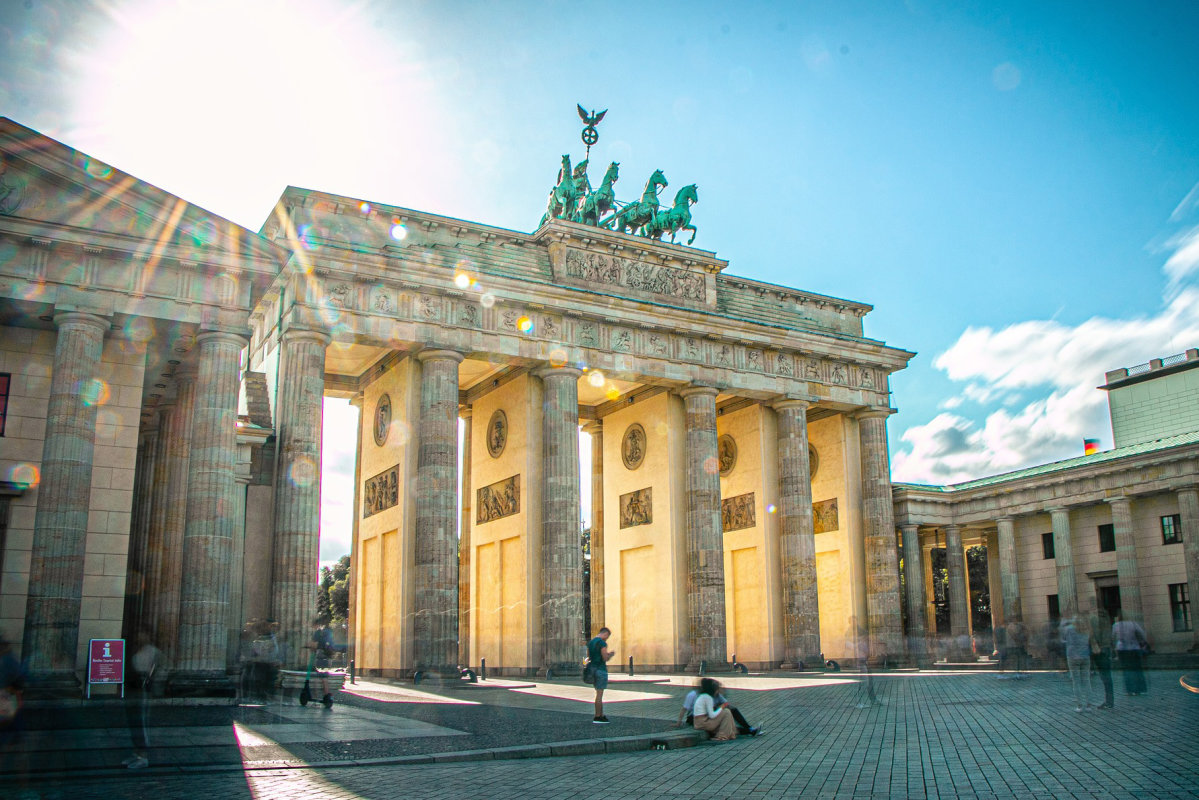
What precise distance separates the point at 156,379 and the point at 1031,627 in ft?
129

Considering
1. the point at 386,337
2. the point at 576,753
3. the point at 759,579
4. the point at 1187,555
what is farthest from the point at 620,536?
the point at 576,753

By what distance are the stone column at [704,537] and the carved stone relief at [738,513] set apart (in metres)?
4.18

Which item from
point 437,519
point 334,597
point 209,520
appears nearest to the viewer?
point 209,520

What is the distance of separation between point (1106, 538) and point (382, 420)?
3209 centimetres

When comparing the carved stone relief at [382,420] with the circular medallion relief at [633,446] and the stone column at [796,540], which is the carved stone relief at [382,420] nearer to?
the circular medallion relief at [633,446]

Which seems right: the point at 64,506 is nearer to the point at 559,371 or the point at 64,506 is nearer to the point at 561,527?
the point at 561,527

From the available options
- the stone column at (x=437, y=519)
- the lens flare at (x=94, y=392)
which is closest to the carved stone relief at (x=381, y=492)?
the stone column at (x=437, y=519)

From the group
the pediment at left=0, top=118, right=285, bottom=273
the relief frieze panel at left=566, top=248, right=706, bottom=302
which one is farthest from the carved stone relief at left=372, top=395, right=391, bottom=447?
the pediment at left=0, top=118, right=285, bottom=273

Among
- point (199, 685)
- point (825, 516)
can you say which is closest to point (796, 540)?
point (825, 516)

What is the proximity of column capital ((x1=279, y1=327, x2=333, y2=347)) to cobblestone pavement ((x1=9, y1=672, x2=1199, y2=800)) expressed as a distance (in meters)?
17.2

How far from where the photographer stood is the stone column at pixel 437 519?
31.2m

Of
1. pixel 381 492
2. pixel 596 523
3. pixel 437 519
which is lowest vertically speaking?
pixel 437 519

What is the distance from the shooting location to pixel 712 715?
584 inches

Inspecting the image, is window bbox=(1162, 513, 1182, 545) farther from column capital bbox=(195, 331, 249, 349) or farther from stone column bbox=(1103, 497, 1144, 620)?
column capital bbox=(195, 331, 249, 349)
